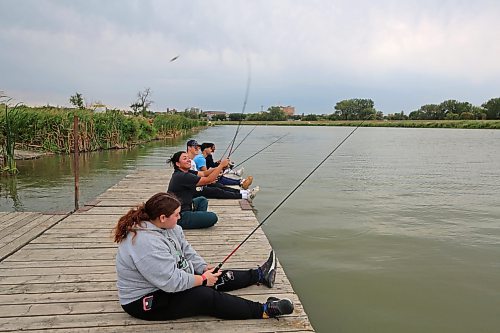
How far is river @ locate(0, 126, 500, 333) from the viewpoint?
446 cm

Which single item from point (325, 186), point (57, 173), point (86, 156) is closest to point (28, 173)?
point (57, 173)

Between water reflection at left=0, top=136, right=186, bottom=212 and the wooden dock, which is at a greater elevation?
the wooden dock

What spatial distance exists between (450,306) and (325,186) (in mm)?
7465

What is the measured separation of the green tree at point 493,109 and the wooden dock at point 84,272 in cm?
7406

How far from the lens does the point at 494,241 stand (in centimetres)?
690

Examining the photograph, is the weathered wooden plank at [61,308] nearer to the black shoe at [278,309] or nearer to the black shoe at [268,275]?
the black shoe at [278,309]

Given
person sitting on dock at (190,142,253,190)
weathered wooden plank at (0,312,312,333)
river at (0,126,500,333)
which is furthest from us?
person sitting on dock at (190,142,253,190)

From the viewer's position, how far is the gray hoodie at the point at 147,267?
2807 mm

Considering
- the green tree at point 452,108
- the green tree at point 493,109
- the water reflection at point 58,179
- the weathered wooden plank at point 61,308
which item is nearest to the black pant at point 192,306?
the weathered wooden plank at point 61,308

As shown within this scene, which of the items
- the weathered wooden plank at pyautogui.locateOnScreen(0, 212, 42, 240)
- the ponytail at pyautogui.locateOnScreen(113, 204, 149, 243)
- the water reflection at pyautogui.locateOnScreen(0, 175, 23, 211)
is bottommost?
the water reflection at pyautogui.locateOnScreen(0, 175, 23, 211)

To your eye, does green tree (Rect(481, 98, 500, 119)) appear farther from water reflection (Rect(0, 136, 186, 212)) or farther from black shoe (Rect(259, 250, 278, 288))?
black shoe (Rect(259, 250, 278, 288))

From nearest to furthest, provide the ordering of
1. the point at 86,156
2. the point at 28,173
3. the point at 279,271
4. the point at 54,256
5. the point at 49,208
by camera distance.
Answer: the point at 279,271, the point at 54,256, the point at 49,208, the point at 28,173, the point at 86,156

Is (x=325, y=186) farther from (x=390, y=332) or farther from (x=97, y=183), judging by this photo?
(x=390, y=332)

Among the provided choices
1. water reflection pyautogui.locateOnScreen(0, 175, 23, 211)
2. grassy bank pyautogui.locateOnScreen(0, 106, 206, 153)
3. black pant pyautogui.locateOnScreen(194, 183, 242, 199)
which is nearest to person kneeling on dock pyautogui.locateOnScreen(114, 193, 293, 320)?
black pant pyautogui.locateOnScreen(194, 183, 242, 199)
